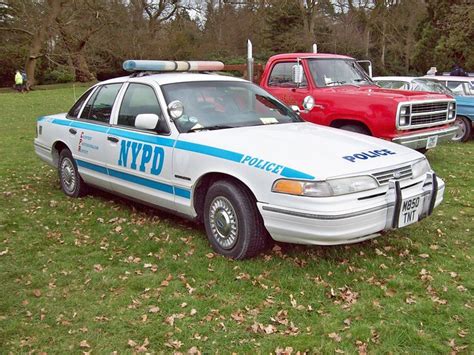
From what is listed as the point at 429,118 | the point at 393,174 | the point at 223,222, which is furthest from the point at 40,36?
the point at 393,174

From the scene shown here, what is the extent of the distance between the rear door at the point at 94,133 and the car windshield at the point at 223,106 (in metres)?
1.04

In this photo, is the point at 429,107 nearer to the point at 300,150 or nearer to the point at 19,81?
the point at 300,150

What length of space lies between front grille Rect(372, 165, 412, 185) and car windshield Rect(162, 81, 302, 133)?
4.92 feet

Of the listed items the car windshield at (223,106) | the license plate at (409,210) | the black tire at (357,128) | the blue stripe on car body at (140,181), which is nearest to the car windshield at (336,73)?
the black tire at (357,128)

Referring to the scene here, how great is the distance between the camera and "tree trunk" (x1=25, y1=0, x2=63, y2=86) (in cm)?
3056

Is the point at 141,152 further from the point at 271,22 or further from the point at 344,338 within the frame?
the point at 271,22

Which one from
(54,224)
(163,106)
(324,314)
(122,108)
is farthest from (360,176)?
(54,224)

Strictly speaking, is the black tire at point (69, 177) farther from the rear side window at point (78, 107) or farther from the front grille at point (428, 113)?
the front grille at point (428, 113)

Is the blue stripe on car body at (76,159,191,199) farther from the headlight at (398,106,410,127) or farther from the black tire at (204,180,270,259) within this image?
the headlight at (398,106,410,127)

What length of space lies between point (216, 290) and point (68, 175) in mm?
3510

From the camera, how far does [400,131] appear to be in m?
7.52

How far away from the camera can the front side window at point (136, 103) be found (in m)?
5.29

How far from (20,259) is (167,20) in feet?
128

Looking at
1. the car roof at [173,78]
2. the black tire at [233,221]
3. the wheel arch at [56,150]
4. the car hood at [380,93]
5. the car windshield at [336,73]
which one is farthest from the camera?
the car windshield at [336,73]
